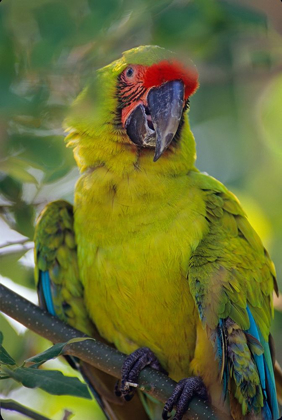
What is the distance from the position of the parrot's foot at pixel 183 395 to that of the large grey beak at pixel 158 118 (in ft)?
2.18

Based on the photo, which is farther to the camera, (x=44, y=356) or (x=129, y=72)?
(x=129, y=72)

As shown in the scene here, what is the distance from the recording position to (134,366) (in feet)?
5.09

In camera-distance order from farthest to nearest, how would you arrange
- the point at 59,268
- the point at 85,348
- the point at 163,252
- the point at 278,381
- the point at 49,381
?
the point at 59,268, the point at 278,381, the point at 163,252, the point at 85,348, the point at 49,381

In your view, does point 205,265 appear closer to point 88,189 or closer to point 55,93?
point 88,189

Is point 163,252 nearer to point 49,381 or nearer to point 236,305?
point 236,305

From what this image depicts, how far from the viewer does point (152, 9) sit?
1.08m

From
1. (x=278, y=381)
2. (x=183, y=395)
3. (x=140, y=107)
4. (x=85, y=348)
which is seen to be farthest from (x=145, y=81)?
(x=278, y=381)

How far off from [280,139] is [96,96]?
739 mm

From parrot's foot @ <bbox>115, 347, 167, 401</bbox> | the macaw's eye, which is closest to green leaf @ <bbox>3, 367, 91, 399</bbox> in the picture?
parrot's foot @ <bbox>115, 347, 167, 401</bbox>

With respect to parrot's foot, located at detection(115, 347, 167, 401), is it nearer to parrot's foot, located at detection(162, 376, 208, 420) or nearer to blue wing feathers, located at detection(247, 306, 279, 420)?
parrot's foot, located at detection(162, 376, 208, 420)

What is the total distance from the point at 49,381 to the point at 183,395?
61 centimetres

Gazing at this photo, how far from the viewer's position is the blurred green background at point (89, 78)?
0.88 metres

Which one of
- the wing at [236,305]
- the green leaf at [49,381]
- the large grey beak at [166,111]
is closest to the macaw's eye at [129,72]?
the large grey beak at [166,111]

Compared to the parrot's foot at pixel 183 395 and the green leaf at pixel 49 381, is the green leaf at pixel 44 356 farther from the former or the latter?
the parrot's foot at pixel 183 395
